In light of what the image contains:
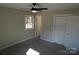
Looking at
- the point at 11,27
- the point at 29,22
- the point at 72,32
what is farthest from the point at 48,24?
the point at 11,27

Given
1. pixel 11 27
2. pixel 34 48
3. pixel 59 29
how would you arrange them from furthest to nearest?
pixel 59 29, pixel 11 27, pixel 34 48

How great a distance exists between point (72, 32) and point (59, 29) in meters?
1.10

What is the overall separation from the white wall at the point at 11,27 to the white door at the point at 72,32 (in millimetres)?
3138

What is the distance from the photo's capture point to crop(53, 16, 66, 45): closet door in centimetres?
654

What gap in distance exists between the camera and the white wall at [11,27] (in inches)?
215

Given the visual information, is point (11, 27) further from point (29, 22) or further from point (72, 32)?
point (72, 32)

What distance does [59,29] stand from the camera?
6742 mm

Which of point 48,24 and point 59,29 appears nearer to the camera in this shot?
point 59,29

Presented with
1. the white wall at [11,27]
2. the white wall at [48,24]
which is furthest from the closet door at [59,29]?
the white wall at [11,27]

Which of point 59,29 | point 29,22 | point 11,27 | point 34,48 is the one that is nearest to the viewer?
point 34,48

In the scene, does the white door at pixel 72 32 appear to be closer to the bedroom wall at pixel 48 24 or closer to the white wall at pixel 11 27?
the bedroom wall at pixel 48 24

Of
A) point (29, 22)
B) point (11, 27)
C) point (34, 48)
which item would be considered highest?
point (29, 22)
